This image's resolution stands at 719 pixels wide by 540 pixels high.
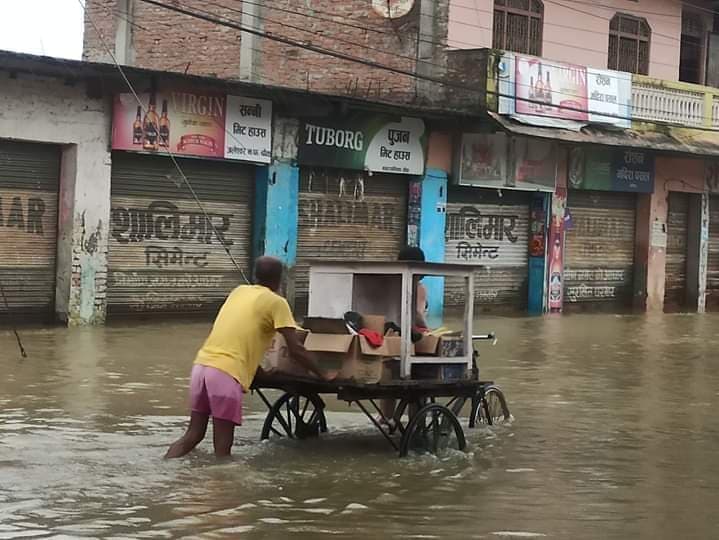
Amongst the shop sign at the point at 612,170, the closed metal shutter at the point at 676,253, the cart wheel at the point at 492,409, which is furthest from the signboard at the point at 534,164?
the cart wheel at the point at 492,409

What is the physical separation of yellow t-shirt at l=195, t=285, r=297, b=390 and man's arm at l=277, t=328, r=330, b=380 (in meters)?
0.05

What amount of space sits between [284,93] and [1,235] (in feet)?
17.2

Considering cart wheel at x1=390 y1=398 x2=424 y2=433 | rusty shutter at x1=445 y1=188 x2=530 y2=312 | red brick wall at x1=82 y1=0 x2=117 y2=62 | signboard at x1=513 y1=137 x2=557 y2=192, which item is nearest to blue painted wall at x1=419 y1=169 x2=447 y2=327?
rusty shutter at x1=445 y1=188 x2=530 y2=312

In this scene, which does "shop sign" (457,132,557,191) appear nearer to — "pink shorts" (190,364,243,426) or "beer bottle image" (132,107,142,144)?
"beer bottle image" (132,107,142,144)

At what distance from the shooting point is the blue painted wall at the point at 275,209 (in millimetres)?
20359

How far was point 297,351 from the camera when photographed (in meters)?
7.71

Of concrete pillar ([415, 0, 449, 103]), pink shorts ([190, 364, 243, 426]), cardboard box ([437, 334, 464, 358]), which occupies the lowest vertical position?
pink shorts ([190, 364, 243, 426])

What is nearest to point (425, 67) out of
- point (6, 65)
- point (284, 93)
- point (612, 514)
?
point (284, 93)

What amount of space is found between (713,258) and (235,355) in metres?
24.1

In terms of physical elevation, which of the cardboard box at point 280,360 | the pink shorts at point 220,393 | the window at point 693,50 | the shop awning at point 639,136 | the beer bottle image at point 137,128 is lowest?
the pink shorts at point 220,393

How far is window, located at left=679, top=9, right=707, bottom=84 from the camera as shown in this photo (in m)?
28.4

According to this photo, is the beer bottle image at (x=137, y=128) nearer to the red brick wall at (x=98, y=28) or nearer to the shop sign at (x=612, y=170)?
the red brick wall at (x=98, y=28)

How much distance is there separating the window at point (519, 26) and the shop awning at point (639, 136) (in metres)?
1.97

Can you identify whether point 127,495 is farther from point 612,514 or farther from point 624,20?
point 624,20
